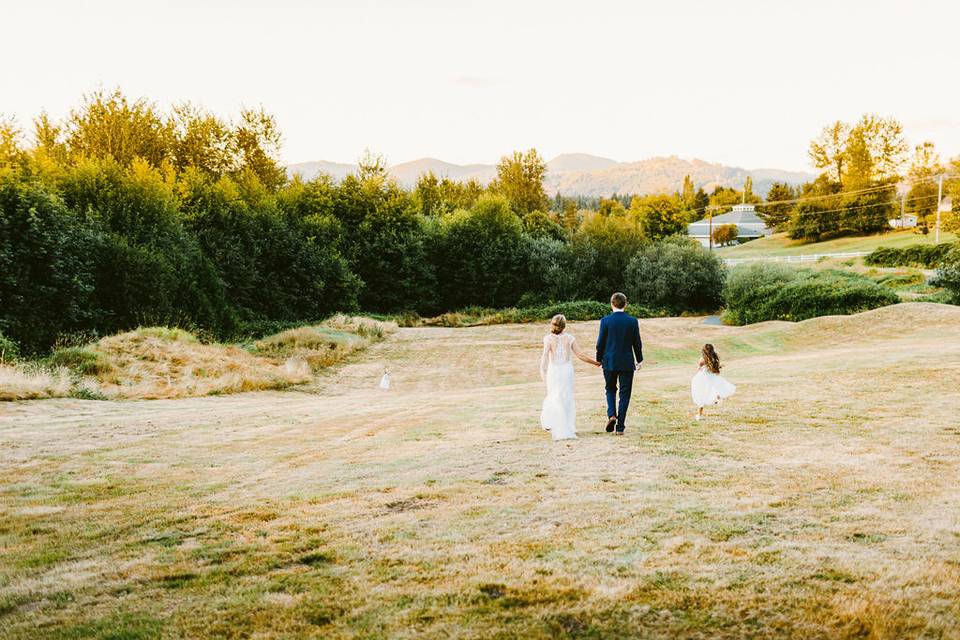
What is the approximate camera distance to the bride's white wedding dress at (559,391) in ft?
29.0

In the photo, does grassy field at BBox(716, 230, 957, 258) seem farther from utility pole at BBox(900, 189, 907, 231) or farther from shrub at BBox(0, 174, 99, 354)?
shrub at BBox(0, 174, 99, 354)

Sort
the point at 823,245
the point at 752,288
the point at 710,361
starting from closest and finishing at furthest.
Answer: the point at 710,361, the point at 752,288, the point at 823,245

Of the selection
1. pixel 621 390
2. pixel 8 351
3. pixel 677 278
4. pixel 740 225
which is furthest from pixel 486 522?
pixel 740 225

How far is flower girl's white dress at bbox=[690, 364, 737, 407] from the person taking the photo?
10203mm

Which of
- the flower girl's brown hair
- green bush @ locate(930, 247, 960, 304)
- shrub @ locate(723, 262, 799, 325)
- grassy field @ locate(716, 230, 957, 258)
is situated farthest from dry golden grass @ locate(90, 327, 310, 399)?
grassy field @ locate(716, 230, 957, 258)

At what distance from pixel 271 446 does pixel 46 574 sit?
14.9 ft

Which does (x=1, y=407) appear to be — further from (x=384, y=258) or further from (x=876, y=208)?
(x=876, y=208)

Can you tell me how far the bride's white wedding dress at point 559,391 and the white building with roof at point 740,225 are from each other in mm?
90512

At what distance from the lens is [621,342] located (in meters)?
8.77

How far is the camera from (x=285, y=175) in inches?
1529

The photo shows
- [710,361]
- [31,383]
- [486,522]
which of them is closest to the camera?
[486,522]

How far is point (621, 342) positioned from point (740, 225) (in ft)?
350

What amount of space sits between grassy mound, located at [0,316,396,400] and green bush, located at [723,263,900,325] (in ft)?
71.0

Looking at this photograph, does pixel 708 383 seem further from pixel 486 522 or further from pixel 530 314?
pixel 530 314
